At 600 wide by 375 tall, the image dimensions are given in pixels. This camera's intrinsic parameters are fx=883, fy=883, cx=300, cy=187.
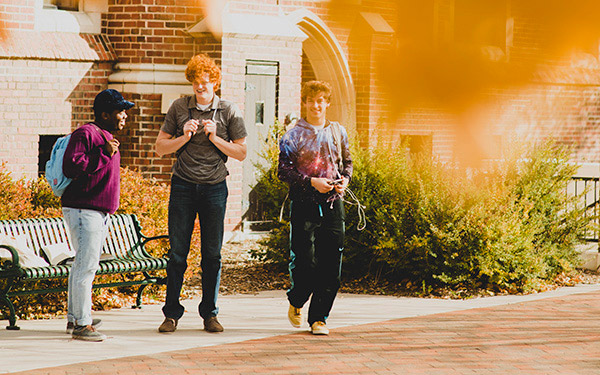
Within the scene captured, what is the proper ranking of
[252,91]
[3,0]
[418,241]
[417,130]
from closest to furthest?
1. [417,130]
2. [418,241]
3. [3,0]
4. [252,91]

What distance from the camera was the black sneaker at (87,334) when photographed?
5812 mm

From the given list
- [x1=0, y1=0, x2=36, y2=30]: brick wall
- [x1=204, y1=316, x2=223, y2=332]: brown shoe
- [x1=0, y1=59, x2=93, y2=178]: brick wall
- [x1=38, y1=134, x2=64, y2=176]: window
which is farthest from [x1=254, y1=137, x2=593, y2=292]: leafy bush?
[x1=0, y1=0, x2=36, y2=30]: brick wall

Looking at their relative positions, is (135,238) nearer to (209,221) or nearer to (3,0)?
(209,221)

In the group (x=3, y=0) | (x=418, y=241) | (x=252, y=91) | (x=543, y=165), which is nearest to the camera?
(x=418, y=241)

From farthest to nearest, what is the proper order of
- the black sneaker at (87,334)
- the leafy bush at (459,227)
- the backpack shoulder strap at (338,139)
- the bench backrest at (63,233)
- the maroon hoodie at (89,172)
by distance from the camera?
1. the leafy bush at (459,227)
2. the bench backrest at (63,233)
3. the backpack shoulder strap at (338,139)
4. the black sneaker at (87,334)
5. the maroon hoodie at (89,172)

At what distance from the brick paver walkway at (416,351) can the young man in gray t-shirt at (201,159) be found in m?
0.70

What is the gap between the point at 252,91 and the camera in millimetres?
A: 12695

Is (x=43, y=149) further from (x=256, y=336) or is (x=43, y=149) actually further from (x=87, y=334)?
(x=256, y=336)

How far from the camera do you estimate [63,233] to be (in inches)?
286

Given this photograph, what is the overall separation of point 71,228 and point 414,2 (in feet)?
16.3

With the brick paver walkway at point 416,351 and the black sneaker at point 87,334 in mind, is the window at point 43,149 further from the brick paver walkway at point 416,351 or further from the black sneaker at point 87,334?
the brick paver walkway at point 416,351

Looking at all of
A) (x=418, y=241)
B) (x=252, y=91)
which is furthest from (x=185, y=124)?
(x=252, y=91)

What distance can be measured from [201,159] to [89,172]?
75 centimetres

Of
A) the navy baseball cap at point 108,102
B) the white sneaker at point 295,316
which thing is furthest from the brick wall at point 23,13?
the white sneaker at point 295,316
